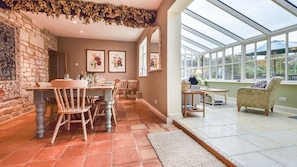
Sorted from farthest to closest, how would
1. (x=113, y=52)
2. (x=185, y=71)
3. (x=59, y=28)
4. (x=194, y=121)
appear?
(x=185, y=71) < (x=113, y=52) < (x=59, y=28) < (x=194, y=121)

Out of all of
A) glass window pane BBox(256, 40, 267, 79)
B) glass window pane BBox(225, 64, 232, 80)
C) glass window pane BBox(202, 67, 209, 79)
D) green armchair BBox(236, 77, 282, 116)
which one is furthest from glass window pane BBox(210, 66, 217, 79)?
green armchair BBox(236, 77, 282, 116)

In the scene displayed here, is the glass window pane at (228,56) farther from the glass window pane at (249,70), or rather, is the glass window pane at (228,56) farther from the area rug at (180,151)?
the area rug at (180,151)

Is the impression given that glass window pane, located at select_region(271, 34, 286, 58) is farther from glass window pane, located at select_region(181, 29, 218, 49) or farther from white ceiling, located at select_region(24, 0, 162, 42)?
white ceiling, located at select_region(24, 0, 162, 42)

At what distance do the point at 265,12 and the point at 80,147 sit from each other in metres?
4.74

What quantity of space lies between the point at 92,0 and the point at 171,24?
1.76m

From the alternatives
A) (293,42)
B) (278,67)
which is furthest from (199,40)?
(293,42)

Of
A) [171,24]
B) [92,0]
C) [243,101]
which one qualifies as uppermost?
[92,0]

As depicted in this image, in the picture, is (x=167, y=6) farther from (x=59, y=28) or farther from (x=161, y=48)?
(x=59, y=28)

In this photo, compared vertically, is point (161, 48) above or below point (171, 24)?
below

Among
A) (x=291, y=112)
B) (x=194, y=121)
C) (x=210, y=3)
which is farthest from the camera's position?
(x=210, y=3)

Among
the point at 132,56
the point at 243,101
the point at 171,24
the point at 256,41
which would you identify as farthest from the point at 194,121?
the point at 132,56

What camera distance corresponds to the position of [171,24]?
3.00 metres

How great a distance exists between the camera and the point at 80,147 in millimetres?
1993

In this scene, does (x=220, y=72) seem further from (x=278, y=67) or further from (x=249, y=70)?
(x=278, y=67)
